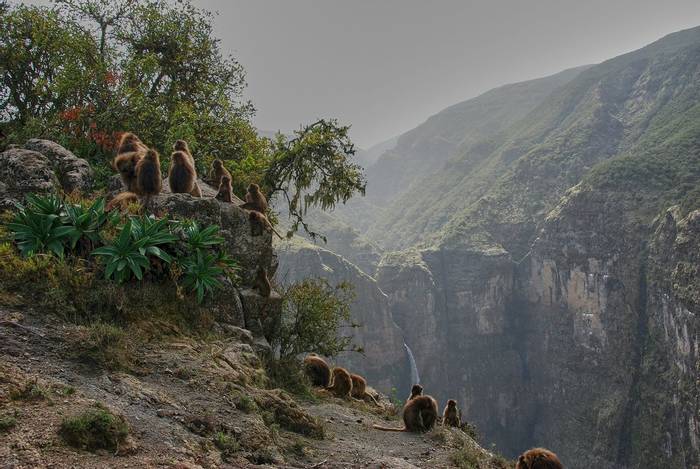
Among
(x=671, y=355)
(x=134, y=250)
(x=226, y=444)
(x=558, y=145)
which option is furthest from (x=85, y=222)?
(x=558, y=145)

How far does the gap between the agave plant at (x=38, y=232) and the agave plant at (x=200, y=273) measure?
1.49 m

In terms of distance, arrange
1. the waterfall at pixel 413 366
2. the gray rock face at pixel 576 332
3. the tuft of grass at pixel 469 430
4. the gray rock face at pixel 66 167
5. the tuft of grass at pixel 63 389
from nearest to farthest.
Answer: the tuft of grass at pixel 63 389 < the gray rock face at pixel 66 167 < the tuft of grass at pixel 469 430 < the gray rock face at pixel 576 332 < the waterfall at pixel 413 366

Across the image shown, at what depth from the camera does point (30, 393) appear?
3.96 metres

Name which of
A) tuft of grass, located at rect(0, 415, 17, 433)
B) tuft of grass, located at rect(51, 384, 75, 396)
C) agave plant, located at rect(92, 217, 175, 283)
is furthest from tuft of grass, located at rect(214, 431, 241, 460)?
agave plant, located at rect(92, 217, 175, 283)

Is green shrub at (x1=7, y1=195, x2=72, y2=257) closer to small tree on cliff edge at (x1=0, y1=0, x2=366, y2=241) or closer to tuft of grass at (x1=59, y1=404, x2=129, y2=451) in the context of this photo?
tuft of grass at (x1=59, y1=404, x2=129, y2=451)

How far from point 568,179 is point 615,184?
2954 centimetres

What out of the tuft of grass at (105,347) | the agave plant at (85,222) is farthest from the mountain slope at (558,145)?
the tuft of grass at (105,347)

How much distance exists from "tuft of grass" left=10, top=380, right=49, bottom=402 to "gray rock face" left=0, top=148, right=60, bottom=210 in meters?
4.31

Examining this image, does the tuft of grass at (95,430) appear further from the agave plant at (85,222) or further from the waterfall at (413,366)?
the waterfall at (413,366)

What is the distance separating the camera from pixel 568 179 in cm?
10550

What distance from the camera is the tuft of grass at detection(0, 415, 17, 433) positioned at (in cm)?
349

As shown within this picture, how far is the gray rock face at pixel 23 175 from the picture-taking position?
7.40 metres

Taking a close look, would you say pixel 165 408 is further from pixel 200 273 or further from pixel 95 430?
pixel 200 273

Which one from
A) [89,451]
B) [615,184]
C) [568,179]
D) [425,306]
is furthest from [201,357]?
[568,179]
